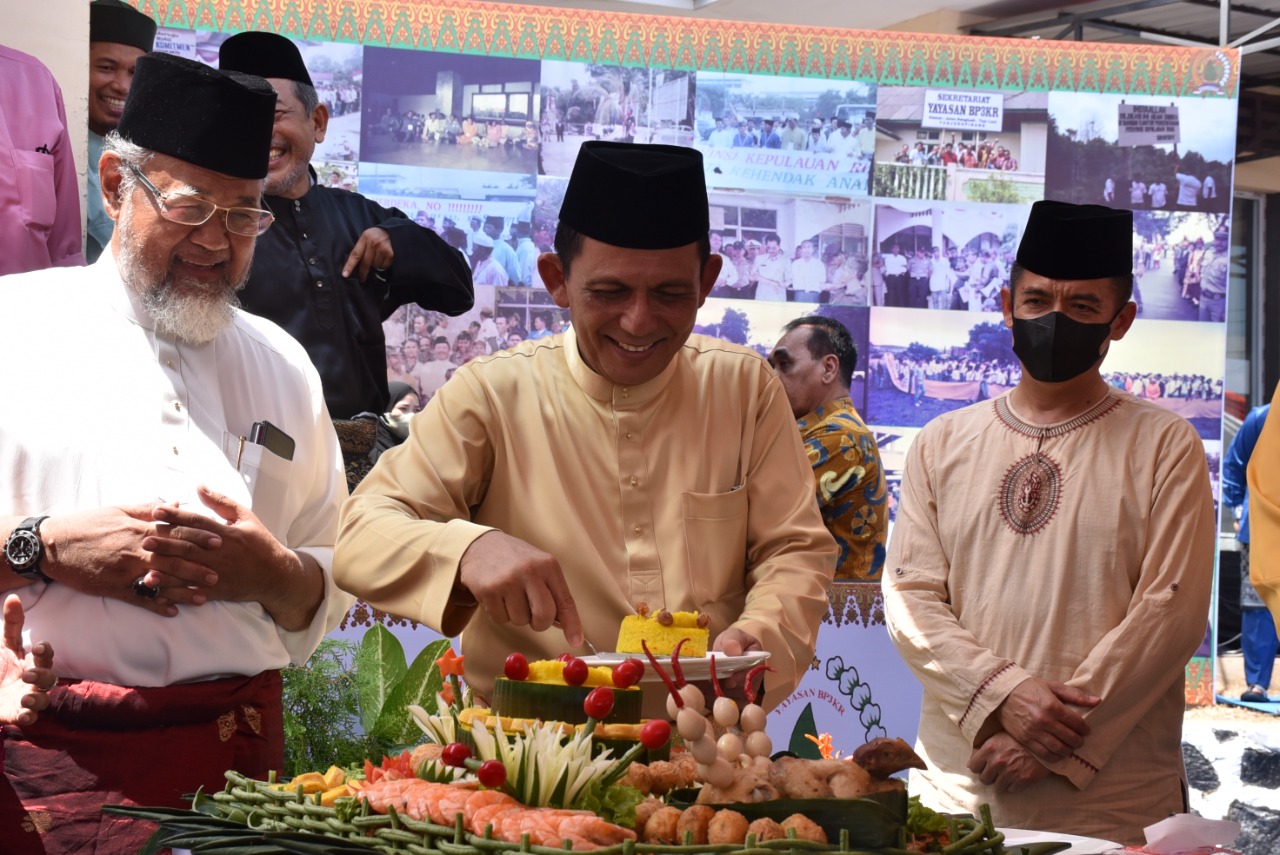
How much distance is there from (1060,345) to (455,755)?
2.26 metres

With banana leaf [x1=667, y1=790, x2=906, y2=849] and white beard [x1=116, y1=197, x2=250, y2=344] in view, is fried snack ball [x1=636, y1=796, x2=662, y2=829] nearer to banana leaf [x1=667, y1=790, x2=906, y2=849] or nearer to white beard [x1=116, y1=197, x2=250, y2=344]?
banana leaf [x1=667, y1=790, x2=906, y2=849]

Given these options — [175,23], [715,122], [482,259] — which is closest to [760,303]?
[715,122]

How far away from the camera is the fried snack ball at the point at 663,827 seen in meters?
1.62

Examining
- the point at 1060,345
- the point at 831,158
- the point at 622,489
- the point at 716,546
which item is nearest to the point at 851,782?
the point at 716,546

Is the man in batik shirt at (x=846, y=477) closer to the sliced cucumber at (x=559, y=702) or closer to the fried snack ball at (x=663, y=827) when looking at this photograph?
the sliced cucumber at (x=559, y=702)

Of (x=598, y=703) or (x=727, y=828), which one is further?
(x=598, y=703)

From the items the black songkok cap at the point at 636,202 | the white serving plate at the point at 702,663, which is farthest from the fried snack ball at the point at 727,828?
the black songkok cap at the point at 636,202

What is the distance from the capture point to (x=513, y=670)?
1894 millimetres

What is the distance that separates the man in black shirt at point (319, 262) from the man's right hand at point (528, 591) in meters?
2.80

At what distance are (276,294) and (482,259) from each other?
57.6 inches

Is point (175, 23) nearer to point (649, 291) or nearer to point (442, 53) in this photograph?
point (442, 53)

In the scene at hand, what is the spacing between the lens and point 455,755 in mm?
1792

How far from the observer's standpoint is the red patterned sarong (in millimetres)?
2727

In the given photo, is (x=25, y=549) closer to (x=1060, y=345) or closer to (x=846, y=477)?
(x=1060, y=345)
